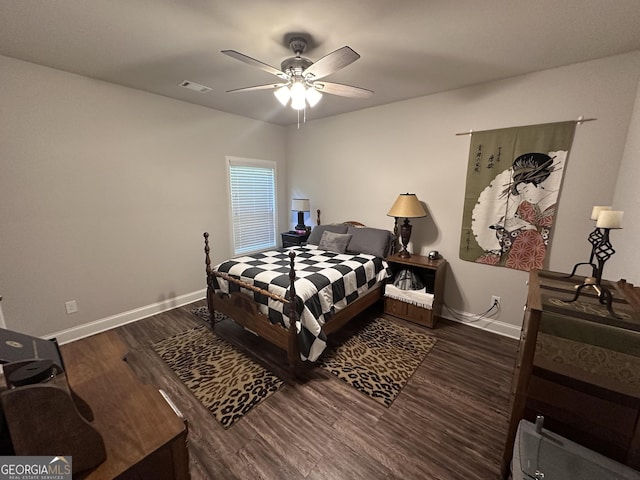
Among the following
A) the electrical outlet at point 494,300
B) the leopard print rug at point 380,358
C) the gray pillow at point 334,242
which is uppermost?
the gray pillow at point 334,242

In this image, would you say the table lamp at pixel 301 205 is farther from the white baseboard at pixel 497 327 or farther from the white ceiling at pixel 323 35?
the white baseboard at pixel 497 327

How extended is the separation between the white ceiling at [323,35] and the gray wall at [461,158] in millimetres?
217

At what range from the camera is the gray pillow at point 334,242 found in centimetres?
349

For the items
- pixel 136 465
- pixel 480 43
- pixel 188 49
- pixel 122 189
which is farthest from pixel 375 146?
pixel 136 465

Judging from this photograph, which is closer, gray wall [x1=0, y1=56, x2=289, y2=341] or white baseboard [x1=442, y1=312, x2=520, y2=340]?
gray wall [x1=0, y1=56, x2=289, y2=341]

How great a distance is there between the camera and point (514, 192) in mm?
2660

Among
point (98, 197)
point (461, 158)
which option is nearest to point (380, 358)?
point (461, 158)

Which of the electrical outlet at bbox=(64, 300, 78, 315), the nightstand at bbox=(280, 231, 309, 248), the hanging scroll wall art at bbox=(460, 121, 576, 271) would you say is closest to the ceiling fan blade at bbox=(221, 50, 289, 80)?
the hanging scroll wall art at bbox=(460, 121, 576, 271)

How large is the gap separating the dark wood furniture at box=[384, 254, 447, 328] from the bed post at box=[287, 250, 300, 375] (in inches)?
59.9

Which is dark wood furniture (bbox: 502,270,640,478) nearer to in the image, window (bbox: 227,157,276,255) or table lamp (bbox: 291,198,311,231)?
table lamp (bbox: 291,198,311,231)

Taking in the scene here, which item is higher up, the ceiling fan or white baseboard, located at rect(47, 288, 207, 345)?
the ceiling fan

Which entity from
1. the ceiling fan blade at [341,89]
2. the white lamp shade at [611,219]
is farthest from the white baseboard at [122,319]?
the white lamp shade at [611,219]

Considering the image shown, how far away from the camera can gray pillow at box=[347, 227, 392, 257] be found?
3342 mm

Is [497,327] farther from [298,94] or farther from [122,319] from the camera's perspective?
[122,319]
